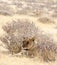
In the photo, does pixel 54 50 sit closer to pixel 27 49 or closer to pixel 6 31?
pixel 27 49

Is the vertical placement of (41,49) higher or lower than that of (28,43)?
lower

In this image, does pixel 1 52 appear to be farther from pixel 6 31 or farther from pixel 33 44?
pixel 6 31

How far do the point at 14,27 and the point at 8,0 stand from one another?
658 inches

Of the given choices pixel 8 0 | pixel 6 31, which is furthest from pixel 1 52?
pixel 8 0

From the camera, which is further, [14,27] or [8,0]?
[8,0]

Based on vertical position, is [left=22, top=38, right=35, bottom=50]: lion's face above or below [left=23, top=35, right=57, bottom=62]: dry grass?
above

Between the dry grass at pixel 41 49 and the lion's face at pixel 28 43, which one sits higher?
the lion's face at pixel 28 43

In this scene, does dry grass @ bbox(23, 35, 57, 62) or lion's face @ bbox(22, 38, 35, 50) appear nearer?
dry grass @ bbox(23, 35, 57, 62)

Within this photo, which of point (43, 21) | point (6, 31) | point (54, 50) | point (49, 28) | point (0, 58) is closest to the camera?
point (0, 58)

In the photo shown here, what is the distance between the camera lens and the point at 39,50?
8750mm

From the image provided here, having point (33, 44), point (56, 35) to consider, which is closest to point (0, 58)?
point (33, 44)

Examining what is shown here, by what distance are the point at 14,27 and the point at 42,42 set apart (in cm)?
282

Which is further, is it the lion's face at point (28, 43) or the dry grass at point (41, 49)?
the lion's face at point (28, 43)

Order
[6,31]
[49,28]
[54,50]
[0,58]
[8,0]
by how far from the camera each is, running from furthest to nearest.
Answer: [8,0], [49,28], [6,31], [54,50], [0,58]
